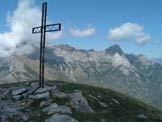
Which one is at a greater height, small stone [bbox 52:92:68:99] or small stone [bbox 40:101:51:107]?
small stone [bbox 52:92:68:99]

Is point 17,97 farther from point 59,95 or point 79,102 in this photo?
point 79,102

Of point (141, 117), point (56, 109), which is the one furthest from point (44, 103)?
point (141, 117)

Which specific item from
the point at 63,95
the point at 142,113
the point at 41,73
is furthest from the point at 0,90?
the point at 142,113

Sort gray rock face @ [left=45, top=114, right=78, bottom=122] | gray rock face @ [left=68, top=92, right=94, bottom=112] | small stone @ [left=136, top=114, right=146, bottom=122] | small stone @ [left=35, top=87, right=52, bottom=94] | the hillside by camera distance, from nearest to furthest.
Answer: gray rock face @ [left=45, top=114, right=78, bottom=122], the hillside, small stone @ [left=136, top=114, right=146, bottom=122], gray rock face @ [left=68, top=92, right=94, bottom=112], small stone @ [left=35, top=87, right=52, bottom=94]

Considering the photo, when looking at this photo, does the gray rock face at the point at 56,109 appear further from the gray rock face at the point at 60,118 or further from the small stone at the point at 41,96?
the small stone at the point at 41,96

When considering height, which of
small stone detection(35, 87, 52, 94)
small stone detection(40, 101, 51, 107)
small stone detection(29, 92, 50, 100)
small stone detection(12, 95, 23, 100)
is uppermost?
small stone detection(35, 87, 52, 94)

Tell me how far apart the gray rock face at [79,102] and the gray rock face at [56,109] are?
6.23ft

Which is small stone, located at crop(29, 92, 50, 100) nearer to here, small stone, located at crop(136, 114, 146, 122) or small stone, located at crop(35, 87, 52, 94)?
small stone, located at crop(35, 87, 52, 94)

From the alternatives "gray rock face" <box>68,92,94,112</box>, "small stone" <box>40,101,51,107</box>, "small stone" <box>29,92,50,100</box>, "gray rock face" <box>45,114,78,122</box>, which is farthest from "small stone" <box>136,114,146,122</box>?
"small stone" <box>29,92,50,100</box>

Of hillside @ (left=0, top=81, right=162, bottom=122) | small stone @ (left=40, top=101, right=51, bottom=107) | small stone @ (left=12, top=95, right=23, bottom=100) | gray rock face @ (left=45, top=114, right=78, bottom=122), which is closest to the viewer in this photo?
gray rock face @ (left=45, top=114, right=78, bottom=122)

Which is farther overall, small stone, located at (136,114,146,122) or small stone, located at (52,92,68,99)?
small stone, located at (52,92,68,99)

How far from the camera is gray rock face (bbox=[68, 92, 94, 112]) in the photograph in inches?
2049

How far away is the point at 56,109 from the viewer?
165ft

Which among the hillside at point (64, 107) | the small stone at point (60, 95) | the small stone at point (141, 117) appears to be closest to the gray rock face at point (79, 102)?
the hillside at point (64, 107)
